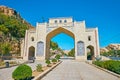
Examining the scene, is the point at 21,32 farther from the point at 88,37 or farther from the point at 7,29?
the point at 88,37

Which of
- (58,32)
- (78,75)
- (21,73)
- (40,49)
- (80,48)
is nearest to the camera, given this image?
(21,73)

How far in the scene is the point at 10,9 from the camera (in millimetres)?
72562

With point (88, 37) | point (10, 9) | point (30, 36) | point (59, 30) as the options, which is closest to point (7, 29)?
point (30, 36)

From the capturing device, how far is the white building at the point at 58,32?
3288 centimetres

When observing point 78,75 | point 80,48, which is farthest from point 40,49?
point 78,75

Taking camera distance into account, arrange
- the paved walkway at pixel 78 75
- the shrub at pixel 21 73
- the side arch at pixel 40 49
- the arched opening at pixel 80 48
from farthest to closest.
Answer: the side arch at pixel 40 49 < the arched opening at pixel 80 48 < the paved walkway at pixel 78 75 < the shrub at pixel 21 73

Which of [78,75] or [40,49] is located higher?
[40,49]

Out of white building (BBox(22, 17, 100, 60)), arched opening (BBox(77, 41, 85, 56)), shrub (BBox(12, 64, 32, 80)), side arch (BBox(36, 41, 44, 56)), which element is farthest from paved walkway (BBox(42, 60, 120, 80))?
side arch (BBox(36, 41, 44, 56))

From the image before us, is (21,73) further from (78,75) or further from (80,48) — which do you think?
(80,48)

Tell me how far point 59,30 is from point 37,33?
5453mm

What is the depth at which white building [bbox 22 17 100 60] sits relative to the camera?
32875mm

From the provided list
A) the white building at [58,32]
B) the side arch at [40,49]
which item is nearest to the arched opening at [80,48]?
the white building at [58,32]

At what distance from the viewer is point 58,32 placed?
37594 mm

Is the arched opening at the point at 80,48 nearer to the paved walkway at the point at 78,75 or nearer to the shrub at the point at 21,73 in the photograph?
the paved walkway at the point at 78,75
